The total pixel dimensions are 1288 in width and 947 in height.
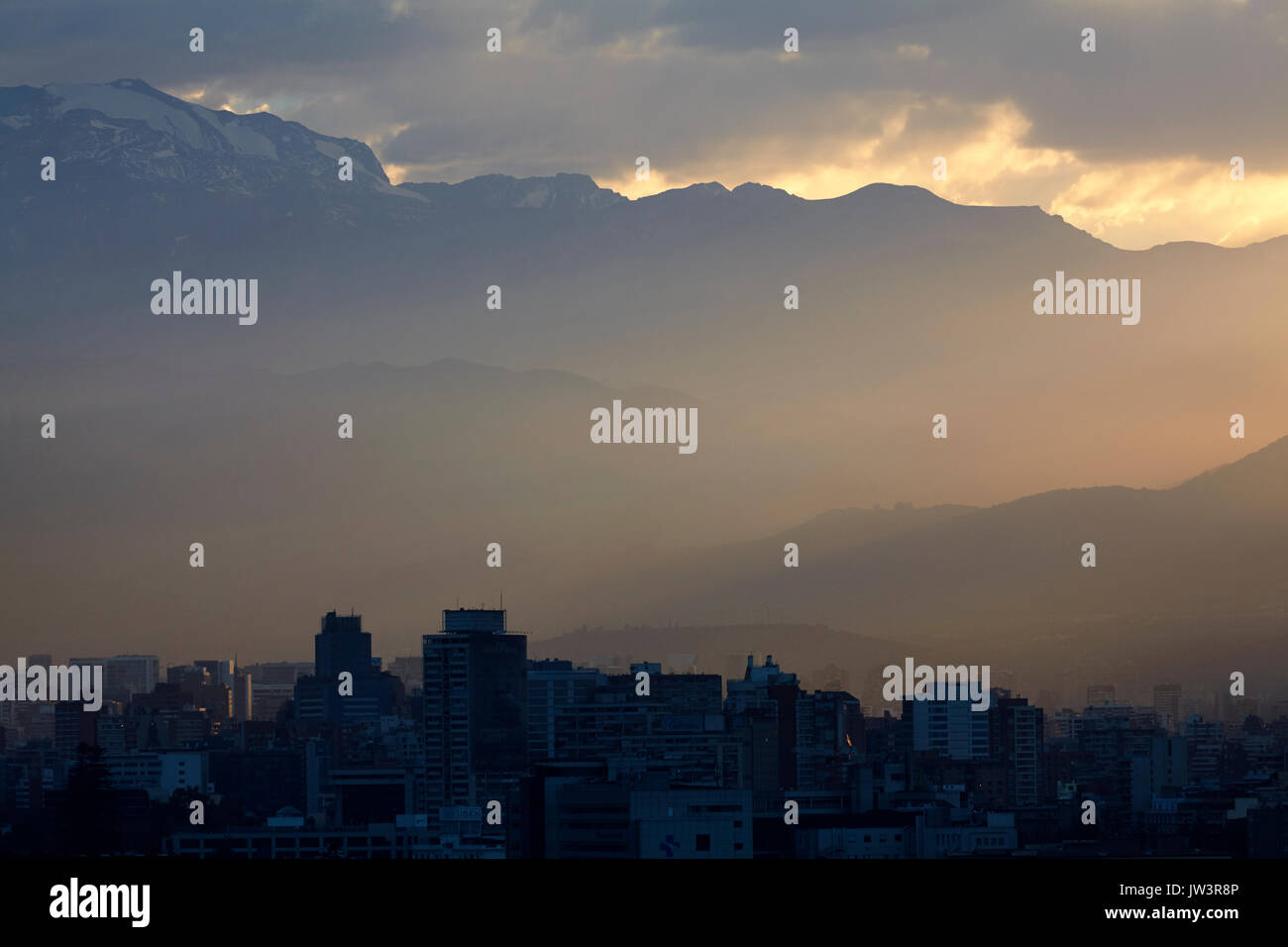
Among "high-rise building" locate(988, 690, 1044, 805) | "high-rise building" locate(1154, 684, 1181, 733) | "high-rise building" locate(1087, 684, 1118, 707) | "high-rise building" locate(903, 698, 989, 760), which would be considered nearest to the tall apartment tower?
"high-rise building" locate(903, 698, 989, 760)

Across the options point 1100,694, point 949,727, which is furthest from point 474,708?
point 1100,694

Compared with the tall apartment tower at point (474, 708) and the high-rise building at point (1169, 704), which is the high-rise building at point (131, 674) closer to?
the tall apartment tower at point (474, 708)

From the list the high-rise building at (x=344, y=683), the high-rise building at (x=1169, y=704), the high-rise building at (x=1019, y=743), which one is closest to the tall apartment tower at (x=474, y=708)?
the high-rise building at (x=344, y=683)

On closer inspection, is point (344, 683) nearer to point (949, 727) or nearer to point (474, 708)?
point (474, 708)

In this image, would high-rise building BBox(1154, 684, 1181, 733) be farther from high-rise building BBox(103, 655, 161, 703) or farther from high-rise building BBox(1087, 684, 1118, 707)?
high-rise building BBox(103, 655, 161, 703)

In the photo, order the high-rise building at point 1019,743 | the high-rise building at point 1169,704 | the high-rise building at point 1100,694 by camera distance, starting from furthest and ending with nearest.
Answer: the high-rise building at point 1100,694 → the high-rise building at point 1169,704 → the high-rise building at point 1019,743
